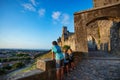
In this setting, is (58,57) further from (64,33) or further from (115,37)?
(64,33)

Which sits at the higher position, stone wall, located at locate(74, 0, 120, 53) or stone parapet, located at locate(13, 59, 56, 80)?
stone wall, located at locate(74, 0, 120, 53)

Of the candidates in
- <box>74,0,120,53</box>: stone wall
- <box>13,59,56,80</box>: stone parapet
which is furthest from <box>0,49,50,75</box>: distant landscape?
<box>13,59,56,80</box>: stone parapet

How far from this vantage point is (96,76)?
6.45 metres

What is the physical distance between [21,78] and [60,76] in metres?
→ 2.21

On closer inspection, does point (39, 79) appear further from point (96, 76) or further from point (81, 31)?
point (81, 31)

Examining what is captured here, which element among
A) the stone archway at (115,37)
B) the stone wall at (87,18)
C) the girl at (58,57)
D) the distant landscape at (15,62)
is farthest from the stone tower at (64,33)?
the girl at (58,57)

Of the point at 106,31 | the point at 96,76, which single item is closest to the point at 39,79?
the point at 96,76

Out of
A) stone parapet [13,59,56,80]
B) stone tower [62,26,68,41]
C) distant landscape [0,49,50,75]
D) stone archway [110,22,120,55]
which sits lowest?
distant landscape [0,49,50,75]

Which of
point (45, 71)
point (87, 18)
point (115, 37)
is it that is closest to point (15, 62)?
point (115, 37)

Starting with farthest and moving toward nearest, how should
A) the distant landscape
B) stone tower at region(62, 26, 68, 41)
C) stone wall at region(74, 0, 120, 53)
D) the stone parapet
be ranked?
the distant landscape < stone tower at region(62, 26, 68, 41) < stone wall at region(74, 0, 120, 53) < the stone parapet

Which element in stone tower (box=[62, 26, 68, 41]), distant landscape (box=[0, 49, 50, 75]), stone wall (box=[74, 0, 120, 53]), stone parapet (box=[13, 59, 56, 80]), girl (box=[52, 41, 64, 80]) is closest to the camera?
stone parapet (box=[13, 59, 56, 80])

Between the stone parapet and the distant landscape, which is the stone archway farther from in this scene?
the distant landscape

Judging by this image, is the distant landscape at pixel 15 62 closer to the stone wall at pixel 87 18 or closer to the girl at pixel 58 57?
the stone wall at pixel 87 18

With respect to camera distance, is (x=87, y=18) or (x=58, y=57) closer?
(x=58, y=57)
